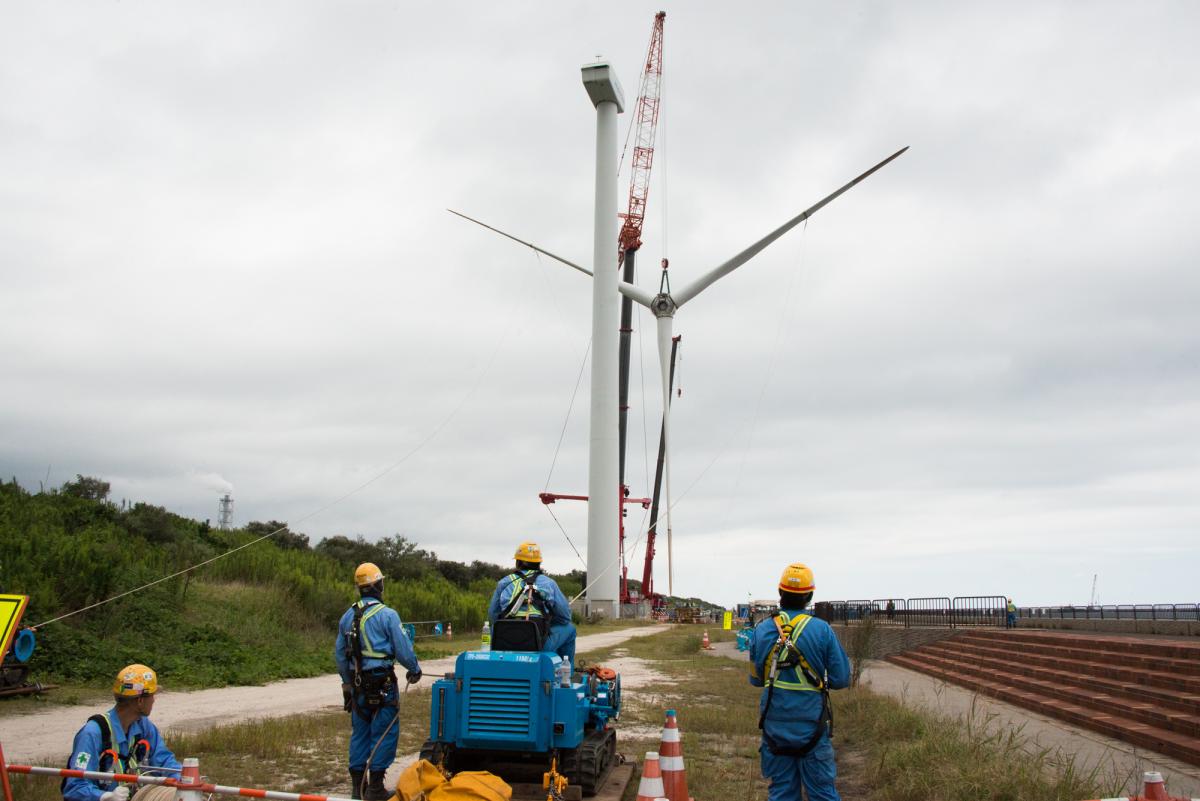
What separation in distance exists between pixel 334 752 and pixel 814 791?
23.8ft

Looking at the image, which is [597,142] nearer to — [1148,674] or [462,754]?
[1148,674]

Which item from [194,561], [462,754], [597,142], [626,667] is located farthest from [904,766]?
[597,142]

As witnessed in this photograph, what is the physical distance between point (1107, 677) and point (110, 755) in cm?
1712

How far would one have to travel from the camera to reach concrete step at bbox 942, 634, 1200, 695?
14.3m

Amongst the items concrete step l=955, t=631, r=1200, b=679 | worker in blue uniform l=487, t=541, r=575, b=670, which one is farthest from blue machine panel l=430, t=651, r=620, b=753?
concrete step l=955, t=631, r=1200, b=679

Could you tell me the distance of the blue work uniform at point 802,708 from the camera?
705cm

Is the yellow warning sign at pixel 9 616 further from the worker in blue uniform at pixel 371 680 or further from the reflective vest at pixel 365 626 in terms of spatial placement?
the reflective vest at pixel 365 626

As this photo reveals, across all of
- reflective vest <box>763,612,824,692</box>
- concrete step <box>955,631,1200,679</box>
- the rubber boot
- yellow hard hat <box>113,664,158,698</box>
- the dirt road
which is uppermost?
reflective vest <box>763,612,824,692</box>

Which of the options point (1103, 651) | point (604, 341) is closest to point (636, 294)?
point (604, 341)

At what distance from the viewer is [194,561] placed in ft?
96.3

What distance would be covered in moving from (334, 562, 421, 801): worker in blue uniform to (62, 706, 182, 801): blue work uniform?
7.37 ft

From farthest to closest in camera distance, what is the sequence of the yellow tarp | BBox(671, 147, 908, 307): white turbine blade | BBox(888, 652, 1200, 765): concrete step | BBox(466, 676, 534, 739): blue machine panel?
BBox(671, 147, 908, 307): white turbine blade → BBox(888, 652, 1200, 765): concrete step → BBox(466, 676, 534, 739): blue machine panel → the yellow tarp

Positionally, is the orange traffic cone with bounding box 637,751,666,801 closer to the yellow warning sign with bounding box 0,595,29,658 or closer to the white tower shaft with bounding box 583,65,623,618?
the yellow warning sign with bounding box 0,595,29,658

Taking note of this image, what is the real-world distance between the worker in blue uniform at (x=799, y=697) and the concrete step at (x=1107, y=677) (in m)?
8.91
